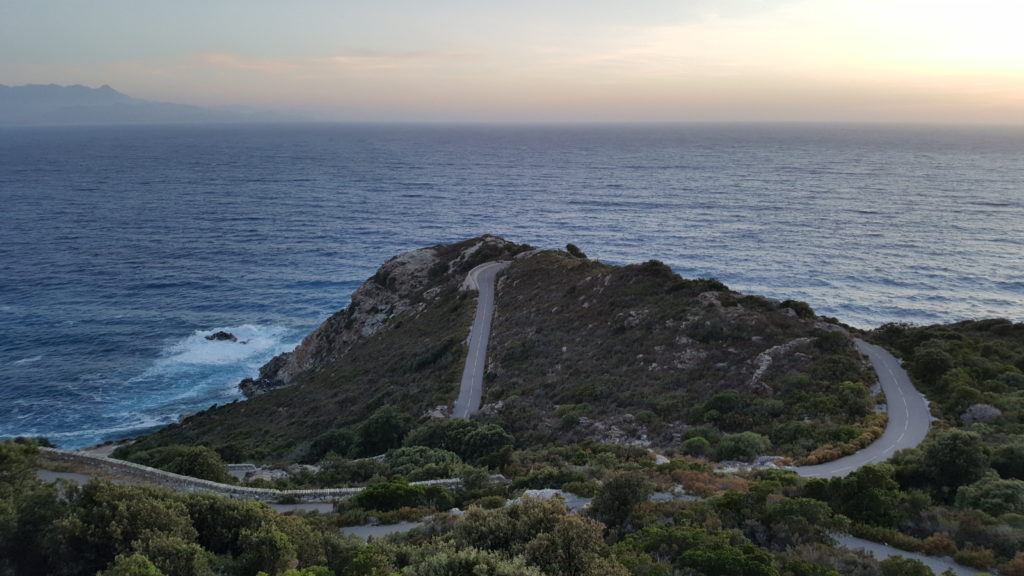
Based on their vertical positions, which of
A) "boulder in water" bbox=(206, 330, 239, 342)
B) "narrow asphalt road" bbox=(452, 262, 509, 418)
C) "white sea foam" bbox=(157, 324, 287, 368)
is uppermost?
"narrow asphalt road" bbox=(452, 262, 509, 418)

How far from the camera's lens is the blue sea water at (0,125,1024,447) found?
5338 centimetres

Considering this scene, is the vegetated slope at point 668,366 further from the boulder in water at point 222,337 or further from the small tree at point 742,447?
the boulder in water at point 222,337

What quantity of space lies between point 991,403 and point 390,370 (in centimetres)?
3651

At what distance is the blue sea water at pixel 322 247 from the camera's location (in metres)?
53.4

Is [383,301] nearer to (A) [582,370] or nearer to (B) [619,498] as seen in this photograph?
(A) [582,370]

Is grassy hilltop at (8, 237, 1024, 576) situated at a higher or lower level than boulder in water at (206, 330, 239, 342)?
higher

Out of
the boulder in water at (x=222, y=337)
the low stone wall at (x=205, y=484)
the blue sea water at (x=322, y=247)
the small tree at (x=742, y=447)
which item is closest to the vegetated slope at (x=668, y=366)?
the small tree at (x=742, y=447)

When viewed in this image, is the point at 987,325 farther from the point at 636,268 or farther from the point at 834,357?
the point at 636,268

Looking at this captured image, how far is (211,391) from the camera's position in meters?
51.5

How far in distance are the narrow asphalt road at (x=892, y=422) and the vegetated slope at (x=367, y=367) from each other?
2153 centimetres

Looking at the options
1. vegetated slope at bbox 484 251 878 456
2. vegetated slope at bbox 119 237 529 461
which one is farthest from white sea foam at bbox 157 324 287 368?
vegetated slope at bbox 484 251 878 456

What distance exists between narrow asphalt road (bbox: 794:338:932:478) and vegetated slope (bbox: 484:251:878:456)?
1135 millimetres

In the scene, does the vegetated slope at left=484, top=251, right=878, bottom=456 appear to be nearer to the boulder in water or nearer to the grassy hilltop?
the grassy hilltop

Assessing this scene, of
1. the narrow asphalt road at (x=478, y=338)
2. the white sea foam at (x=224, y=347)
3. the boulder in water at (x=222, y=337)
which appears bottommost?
the white sea foam at (x=224, y=347)
